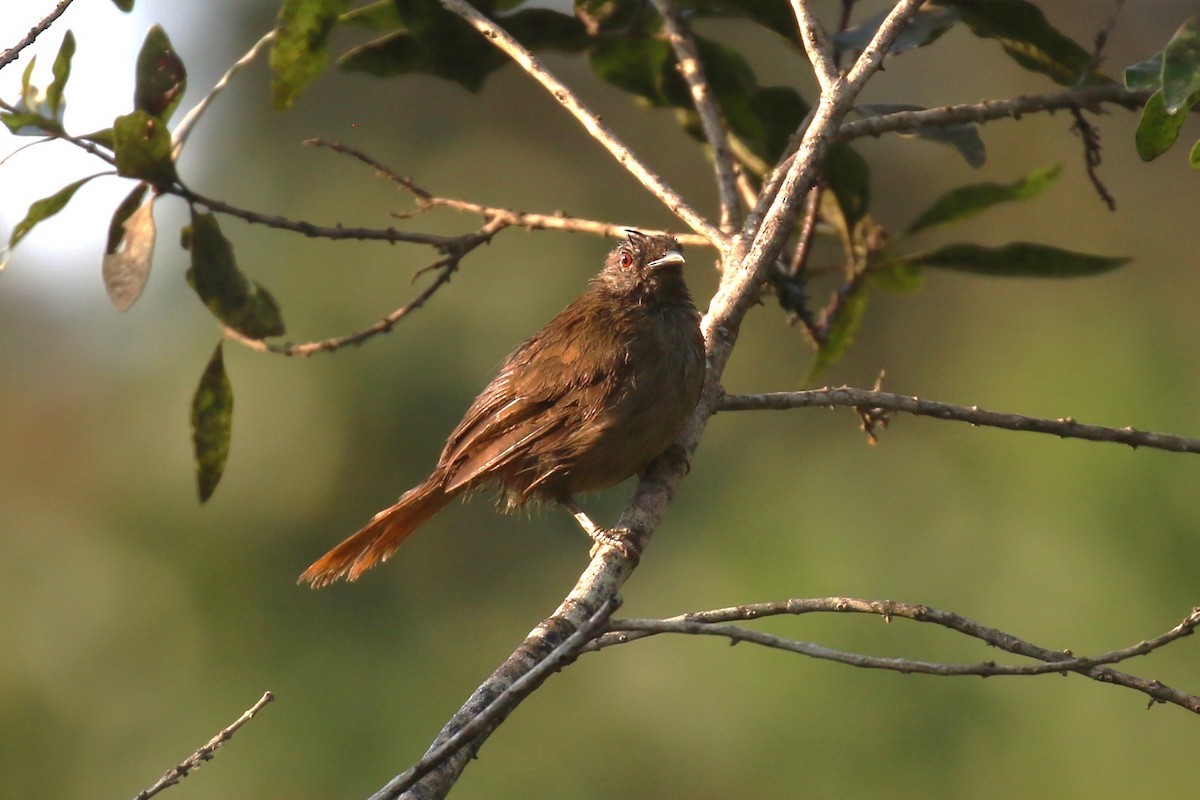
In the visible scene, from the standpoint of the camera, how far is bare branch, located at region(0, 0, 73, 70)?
2291 millimetres

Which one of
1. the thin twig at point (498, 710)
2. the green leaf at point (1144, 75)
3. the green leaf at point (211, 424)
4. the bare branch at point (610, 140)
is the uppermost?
the green leaf at point (1144, 75)

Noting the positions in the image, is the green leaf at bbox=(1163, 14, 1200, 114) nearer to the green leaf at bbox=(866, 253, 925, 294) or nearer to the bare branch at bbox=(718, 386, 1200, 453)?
the bare branch at bbox=(718, 386, 1200, 453)

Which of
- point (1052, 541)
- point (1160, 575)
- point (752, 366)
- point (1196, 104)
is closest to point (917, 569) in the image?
point (1052, 541)

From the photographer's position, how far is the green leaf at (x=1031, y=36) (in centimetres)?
323

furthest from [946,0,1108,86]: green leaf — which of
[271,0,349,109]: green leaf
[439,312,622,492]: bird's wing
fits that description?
[271,0,349,109]: green leaf

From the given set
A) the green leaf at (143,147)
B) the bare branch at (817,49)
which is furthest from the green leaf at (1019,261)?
the green leaf at (143,147)

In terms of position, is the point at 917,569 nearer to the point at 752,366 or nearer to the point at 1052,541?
the point at 1052,541

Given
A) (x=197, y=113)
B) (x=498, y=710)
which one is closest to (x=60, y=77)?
(x=197, y=113)

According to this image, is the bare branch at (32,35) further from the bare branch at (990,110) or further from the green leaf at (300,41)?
the bare branch at (990,110)

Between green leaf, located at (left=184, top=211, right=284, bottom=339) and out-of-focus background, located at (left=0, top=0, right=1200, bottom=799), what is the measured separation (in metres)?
5.77

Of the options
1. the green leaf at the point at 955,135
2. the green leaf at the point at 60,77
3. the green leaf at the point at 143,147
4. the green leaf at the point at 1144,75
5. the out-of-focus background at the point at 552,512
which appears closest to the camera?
the green leaf at the point at 1144,75

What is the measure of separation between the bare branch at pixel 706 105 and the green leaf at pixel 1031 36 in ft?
2.22

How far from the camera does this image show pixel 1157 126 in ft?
8.58

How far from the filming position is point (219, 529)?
1113cm
